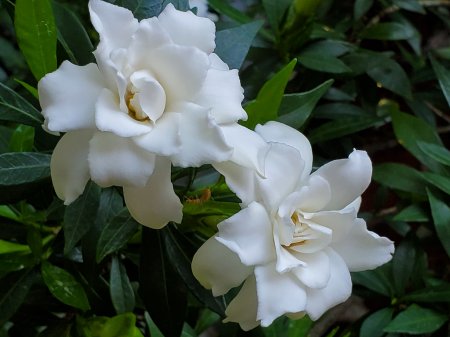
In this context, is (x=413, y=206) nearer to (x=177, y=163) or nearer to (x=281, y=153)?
(x=281, y=153)

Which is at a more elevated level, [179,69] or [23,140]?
[179,69]

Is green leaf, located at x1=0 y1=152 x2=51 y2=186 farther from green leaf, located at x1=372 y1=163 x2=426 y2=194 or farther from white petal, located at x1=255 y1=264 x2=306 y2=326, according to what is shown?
green leaf, located at x1=372 y1=163 x2=426 y2=194

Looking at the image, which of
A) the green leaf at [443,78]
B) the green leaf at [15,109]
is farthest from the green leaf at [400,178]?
the green leaf at [15,109]

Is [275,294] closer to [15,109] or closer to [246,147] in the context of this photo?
[246,147]

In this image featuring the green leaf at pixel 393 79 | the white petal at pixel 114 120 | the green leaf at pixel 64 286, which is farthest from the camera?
the green leaf at pixel 393 79

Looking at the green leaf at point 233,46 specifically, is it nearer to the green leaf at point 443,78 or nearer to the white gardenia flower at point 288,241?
the white gardenia flower at point 288,241

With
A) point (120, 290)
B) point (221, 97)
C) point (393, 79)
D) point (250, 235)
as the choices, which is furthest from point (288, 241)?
point (393, 79)

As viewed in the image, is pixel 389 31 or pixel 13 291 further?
pixel 389 31

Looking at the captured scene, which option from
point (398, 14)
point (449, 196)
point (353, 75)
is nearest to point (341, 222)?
point (449, 196)
